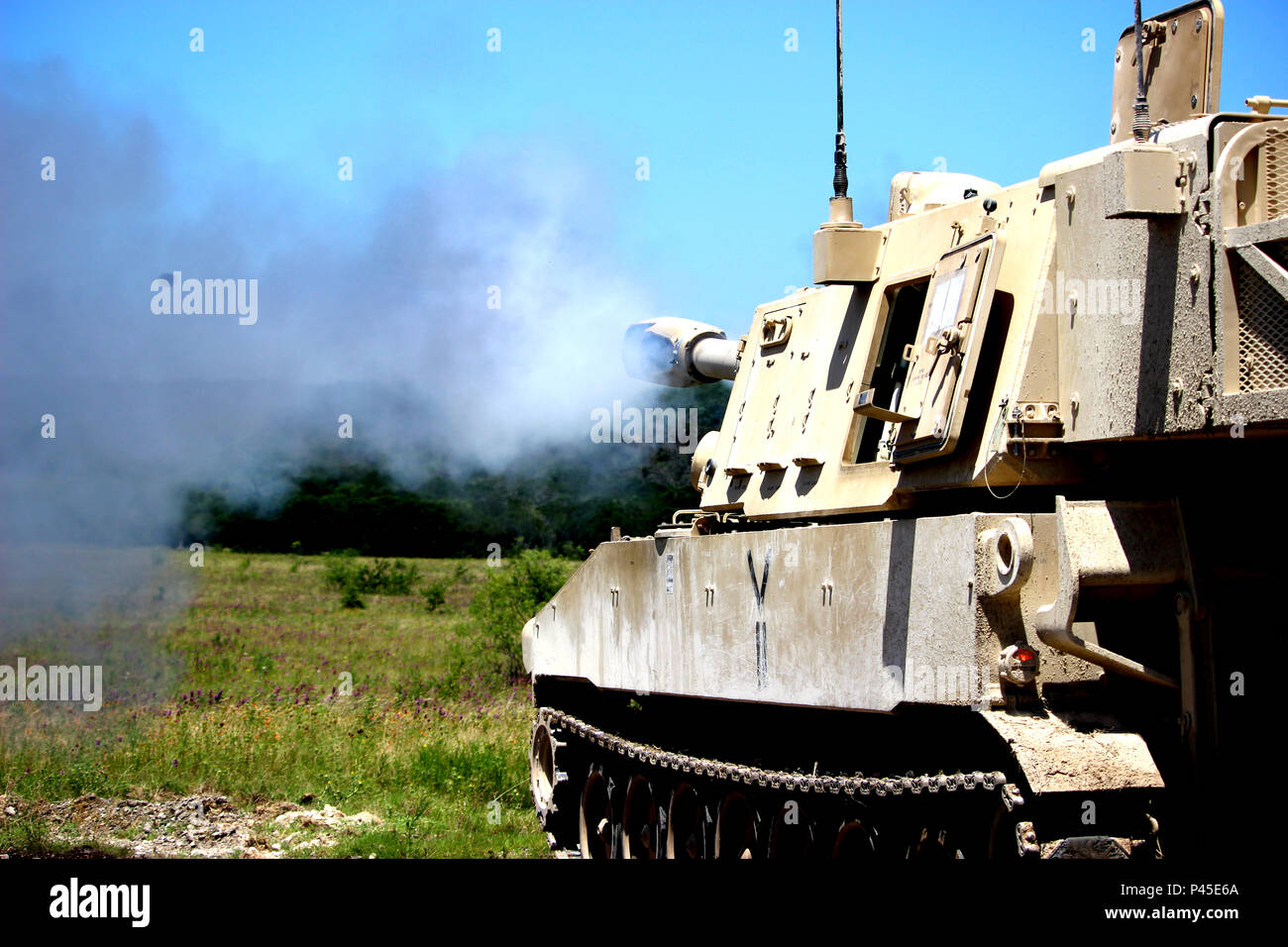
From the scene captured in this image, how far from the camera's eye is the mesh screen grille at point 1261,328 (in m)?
4.80

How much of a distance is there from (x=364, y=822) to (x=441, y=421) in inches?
144

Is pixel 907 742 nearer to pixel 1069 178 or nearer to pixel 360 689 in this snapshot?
pixel 1069 178

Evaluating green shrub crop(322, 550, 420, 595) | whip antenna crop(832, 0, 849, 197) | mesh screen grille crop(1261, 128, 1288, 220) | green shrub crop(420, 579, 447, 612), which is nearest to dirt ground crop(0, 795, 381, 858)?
whip antenna crop(832, 0, 849, 197)

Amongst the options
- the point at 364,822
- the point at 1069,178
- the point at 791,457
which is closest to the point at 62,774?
the point at 364,822

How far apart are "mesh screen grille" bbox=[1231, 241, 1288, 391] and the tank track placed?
169 cm

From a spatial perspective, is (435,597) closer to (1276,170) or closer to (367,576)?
(367,576)

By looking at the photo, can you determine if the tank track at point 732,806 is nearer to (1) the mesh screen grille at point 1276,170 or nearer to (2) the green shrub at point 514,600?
(1) the mesh screen grille at point 1276,170

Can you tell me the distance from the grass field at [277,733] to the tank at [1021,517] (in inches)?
149

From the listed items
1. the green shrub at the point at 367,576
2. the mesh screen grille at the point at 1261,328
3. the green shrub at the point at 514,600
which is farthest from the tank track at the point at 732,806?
the green shrub at the point at 367,576

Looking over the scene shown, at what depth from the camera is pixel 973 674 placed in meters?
5.55

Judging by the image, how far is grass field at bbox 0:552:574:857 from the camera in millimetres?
10875

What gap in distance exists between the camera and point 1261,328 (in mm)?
4867

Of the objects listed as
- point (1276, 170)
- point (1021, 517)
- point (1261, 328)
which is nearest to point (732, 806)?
point (1021, 517)

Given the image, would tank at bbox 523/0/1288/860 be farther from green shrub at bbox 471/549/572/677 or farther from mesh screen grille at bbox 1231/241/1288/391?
green shrub at bbox 471/549/572/677
